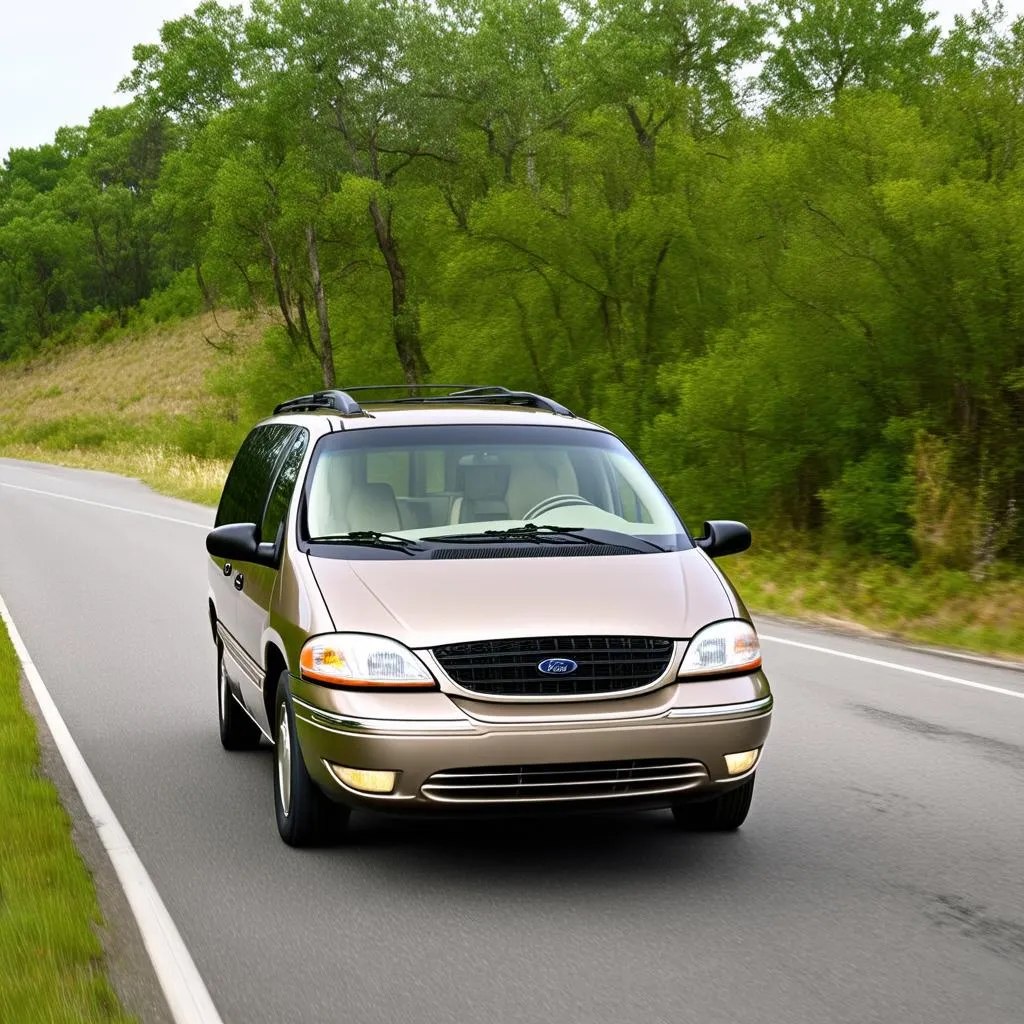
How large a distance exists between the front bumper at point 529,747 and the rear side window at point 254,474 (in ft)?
7.64

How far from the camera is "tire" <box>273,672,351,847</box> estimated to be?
597 cm

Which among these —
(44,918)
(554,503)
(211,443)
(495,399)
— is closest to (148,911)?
(44,918)

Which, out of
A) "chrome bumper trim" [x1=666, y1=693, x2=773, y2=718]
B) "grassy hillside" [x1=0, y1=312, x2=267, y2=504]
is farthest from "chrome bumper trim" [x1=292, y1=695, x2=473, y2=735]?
"grassy hillside" [x1=0, y1=312, x2=267, y2=504]

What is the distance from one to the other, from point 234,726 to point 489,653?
322 cm

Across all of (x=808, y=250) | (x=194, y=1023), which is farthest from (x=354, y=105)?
(x=194, y=1023)

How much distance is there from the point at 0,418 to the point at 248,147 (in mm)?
45514

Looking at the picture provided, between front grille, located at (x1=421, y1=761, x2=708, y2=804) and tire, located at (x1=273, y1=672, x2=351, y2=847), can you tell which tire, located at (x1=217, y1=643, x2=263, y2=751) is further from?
front grille, located at (x1=421, y1=761, x2=708, y2=804)

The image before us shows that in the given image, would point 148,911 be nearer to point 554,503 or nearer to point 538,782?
point 538,782

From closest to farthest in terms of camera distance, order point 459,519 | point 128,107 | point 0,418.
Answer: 1. point 459,519
2. point 0,418
3. point 128,107

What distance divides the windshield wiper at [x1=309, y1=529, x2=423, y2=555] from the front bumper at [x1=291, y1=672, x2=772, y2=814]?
0.80 meters

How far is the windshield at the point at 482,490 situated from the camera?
6.49m

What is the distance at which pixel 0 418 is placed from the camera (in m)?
85.3

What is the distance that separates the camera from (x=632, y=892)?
5.47 meters

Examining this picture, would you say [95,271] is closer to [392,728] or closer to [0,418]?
[0,418]
